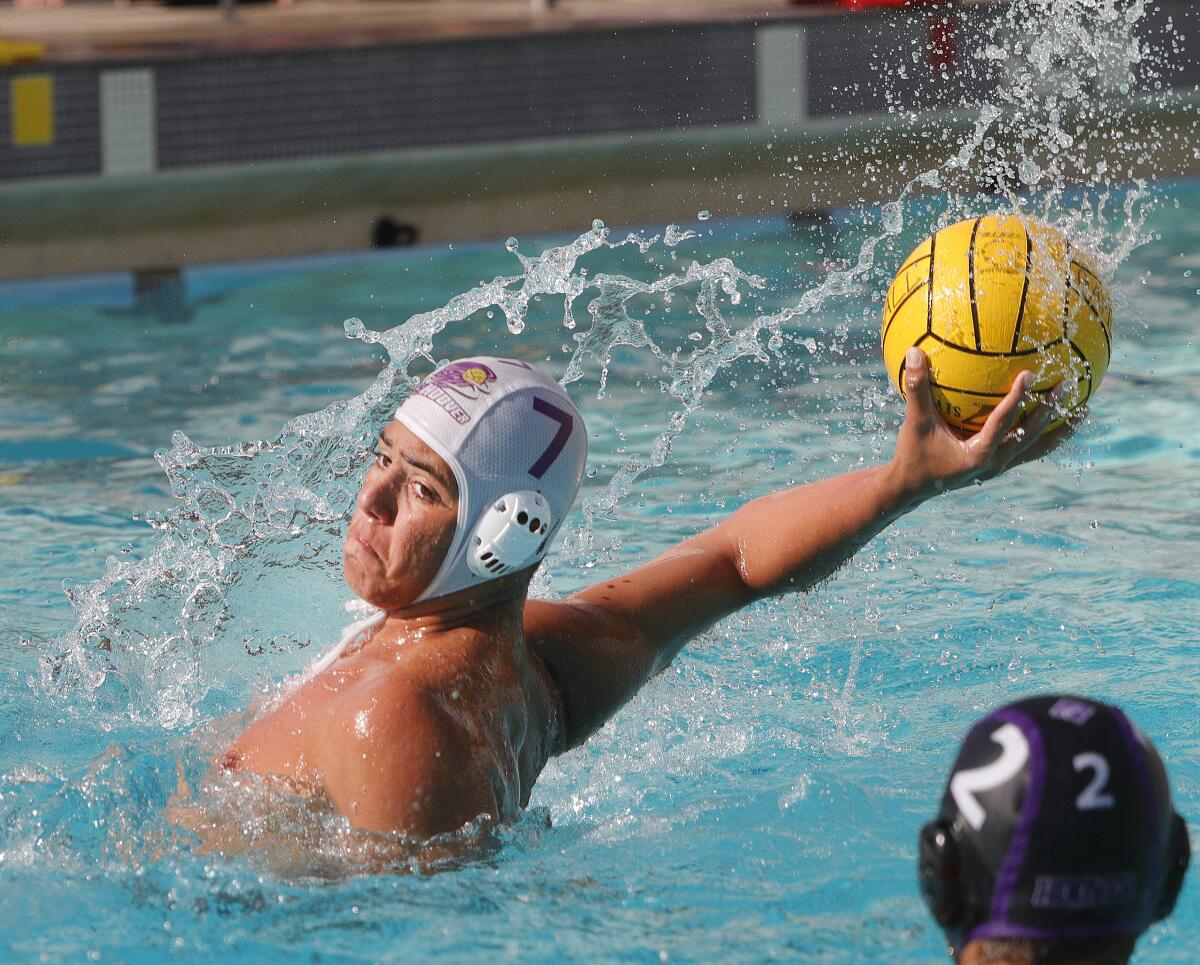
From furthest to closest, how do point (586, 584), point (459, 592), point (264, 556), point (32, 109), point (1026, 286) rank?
point (32, 109) < point (586, 584) < point (264, 556) < point (1026, 286) < point (459, 592)

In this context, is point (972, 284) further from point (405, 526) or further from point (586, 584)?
point (586, 584)

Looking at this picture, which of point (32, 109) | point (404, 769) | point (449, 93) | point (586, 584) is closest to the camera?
point (404, 769)

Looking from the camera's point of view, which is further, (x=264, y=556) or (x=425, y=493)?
(x=264, y=556)

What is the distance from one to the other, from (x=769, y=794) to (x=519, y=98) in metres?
5.89

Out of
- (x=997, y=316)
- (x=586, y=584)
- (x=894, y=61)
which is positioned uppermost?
(x=894, y=61)

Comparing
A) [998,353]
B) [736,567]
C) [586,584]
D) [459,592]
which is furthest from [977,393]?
[586,584]

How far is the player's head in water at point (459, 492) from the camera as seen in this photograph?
2.43 meters

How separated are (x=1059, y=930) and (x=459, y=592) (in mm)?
1253

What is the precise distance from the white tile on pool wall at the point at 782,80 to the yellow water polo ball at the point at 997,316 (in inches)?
232

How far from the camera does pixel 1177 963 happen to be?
2406mm

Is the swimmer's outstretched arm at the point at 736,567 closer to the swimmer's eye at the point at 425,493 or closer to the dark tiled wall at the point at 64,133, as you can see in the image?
the swimmer's eye at the point at 425,493

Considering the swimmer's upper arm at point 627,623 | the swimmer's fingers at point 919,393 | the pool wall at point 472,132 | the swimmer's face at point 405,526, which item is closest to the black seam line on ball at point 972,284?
the swimmer's fingers at point 919,393

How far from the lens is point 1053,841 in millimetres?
1376

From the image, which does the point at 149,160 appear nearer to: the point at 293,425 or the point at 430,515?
the point at 293,425
